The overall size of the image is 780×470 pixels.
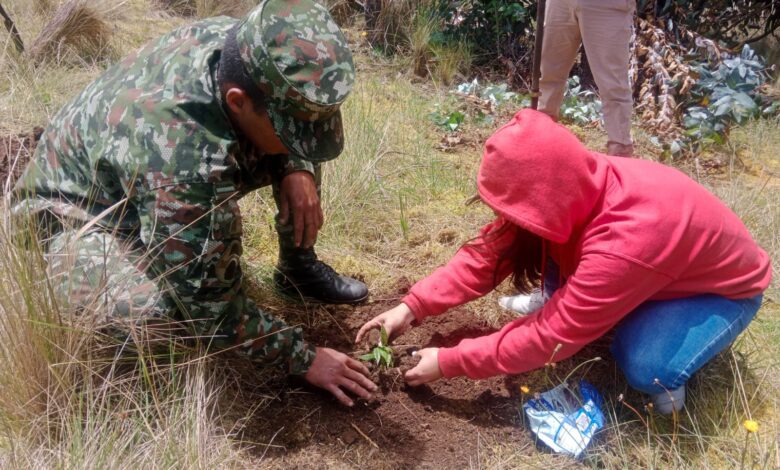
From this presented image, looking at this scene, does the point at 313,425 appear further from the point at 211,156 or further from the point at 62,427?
the point at 211,156

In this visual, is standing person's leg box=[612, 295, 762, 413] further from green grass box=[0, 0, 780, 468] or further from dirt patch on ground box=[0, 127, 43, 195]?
dirt patch on ground box=[0, 127, 43, 195]

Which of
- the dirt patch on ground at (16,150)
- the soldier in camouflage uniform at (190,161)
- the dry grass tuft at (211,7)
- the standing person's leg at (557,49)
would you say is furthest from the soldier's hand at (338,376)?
the dry grass tuft at (211,7)

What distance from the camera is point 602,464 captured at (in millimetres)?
1874

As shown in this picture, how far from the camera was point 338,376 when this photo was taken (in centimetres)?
199

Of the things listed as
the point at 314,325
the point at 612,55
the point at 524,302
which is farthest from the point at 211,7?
the point at 524,302

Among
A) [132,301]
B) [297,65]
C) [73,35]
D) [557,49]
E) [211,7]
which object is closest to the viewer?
[297,65]

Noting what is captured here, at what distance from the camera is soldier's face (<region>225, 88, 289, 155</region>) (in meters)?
1.61

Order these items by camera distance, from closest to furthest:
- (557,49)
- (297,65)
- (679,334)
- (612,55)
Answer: (297,65), (679,334), (612,55), (557,49)

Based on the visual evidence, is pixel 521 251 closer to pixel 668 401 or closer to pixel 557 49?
pixel 668 401

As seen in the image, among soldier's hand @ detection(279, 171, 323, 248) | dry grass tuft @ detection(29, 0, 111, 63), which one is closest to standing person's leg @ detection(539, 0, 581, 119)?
soldier's hand @ detection(279, 171, 323, 248)

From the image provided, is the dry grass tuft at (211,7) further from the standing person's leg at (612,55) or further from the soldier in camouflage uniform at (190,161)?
the soldier in camouflage uniform at (190,161)

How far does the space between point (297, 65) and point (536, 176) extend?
2.09 ft

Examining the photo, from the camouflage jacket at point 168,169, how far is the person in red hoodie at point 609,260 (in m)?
0.65

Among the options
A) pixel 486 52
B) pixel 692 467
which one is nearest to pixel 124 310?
pixel 692 467
